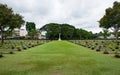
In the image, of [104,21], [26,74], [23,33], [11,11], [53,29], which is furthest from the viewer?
[23,33]

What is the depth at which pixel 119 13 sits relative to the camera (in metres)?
35.5

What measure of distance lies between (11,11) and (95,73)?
2879cm

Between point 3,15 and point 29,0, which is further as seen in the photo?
point 3,15

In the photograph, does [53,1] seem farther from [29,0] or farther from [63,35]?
[63,35]

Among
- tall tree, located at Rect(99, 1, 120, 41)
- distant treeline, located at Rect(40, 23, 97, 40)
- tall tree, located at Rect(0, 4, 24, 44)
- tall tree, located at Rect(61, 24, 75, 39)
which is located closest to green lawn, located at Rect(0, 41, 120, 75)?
tall tree, located at Rect(0, 4, 24, 44)

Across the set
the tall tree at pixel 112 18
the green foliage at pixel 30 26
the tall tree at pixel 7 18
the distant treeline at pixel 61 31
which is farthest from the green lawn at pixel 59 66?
the green foliage at pixel 30 26

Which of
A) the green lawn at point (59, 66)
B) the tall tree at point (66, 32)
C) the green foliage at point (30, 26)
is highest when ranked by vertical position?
the green foliage at point (30, 26)

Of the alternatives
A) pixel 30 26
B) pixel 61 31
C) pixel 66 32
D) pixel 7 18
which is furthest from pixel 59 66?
pixel 30 26

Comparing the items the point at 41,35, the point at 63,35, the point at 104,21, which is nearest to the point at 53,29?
the point at 63,35

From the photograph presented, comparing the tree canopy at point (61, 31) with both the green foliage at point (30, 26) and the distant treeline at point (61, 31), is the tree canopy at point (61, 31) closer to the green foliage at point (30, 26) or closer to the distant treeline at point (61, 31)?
the distant treeline at point (61, 31)

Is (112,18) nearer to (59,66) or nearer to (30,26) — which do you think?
(59,66)

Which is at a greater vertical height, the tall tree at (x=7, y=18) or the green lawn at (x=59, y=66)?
the tall tree at (x=7, y=18)

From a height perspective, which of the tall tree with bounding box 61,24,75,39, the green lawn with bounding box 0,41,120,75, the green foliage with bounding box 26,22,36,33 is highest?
the green foliage with bounding box 26,22,36,33

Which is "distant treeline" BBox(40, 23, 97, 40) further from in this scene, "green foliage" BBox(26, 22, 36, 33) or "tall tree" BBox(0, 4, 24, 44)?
"tall tree" BBox(0, 4, 24, 44)
